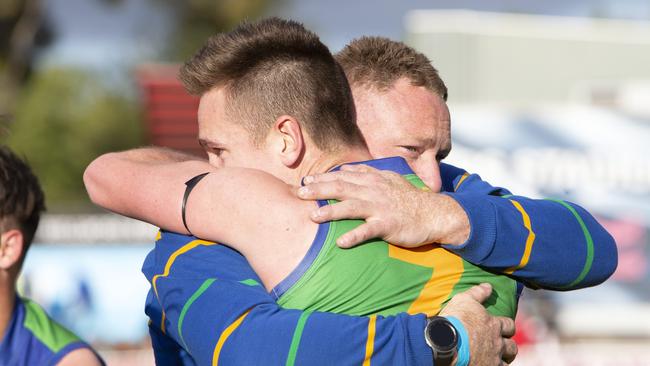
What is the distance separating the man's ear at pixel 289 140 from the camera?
2.21m

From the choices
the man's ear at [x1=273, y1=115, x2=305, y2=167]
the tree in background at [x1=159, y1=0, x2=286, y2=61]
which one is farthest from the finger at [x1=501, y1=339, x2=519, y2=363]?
the tree in background at [x1=159, y1=0, x2=286, y2=61]

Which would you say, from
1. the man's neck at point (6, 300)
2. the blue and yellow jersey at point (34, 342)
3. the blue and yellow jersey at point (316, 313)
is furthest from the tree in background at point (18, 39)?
the blue and yellow jersey at point (316, 313)

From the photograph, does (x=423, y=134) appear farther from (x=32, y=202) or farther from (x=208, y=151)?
(x=32, y=202)

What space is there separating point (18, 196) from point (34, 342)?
Result: 591 millimetres

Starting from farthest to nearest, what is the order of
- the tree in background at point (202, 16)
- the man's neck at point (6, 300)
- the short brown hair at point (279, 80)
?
the tree in background at point (202, 16) → the man's neck at point (6, 300) → the short brown hair at point (279, 80)

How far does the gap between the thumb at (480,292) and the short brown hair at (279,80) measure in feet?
1.52

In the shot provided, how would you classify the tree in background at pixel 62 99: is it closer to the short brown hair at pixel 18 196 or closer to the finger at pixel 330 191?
the short brown hair at pixel 18 196

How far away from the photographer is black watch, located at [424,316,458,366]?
1.98 meters

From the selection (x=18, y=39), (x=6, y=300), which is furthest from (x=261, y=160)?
(x=18, y=39)

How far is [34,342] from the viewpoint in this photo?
352 cm

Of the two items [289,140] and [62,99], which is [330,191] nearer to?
[289,140]

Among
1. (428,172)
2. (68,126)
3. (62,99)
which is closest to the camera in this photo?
(428,172)

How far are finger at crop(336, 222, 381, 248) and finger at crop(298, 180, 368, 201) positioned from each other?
8cm

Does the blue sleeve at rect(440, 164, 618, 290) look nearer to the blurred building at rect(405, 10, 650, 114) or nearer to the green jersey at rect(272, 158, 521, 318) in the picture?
the green jersey at rect(272, 158, 521, 318)
